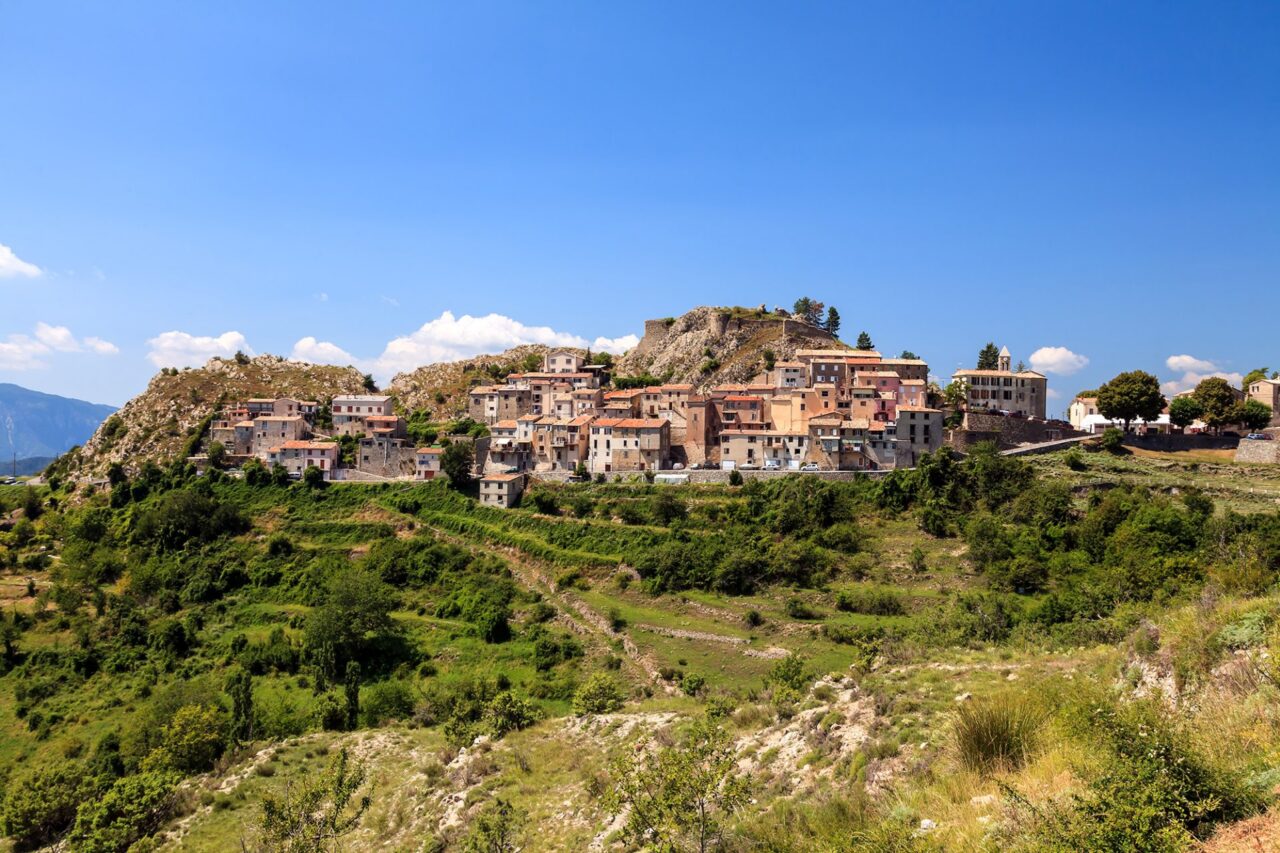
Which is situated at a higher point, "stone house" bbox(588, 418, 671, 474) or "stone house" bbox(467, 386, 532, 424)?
"stone house" bbox(467, 386, 532, 424)

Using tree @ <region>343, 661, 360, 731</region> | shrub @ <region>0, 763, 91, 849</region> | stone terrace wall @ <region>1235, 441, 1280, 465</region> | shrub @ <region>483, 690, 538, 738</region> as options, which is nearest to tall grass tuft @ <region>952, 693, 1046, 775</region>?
shrub @ <region>483, 690, 538, 738</region>

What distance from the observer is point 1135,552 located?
36469 millimetres

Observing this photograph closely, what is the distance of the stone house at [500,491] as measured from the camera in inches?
2239

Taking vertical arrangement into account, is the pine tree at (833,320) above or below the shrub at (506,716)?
above

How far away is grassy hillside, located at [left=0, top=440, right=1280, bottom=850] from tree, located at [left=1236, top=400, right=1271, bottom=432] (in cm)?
1038

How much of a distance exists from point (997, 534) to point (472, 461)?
3885 cm

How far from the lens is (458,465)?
2327 inches

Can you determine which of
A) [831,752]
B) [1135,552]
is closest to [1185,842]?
[831,752]

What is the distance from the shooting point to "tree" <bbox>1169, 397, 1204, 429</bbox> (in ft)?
185

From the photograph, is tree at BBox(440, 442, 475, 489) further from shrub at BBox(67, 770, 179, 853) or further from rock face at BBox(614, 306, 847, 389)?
shrub at BBox(67, 770, 179, 853)

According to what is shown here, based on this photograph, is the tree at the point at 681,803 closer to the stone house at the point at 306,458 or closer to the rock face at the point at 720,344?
the stone house at the point at 306,458

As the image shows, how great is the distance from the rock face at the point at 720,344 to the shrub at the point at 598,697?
47428 millimetres

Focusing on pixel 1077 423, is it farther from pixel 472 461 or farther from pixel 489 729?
pixel 489 729

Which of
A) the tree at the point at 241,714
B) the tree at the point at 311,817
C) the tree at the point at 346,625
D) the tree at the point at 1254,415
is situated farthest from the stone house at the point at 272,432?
the tree at the point at 1254,415
